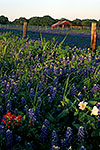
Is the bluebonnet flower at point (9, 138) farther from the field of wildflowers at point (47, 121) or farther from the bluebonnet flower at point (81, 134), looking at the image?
the bluebonnet flower at point (81, 134)

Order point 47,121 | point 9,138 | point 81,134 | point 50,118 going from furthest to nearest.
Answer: point 50,118 < point 47,121 < point 81,134 < point 9,138

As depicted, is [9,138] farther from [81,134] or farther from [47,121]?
[81,134]

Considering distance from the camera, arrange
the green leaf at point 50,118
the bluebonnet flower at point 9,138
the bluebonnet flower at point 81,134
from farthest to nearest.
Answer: the green leaf at point 50,118 → the bluebonnet flower at point 81,134 → the bluebonnet flower at point 9,138

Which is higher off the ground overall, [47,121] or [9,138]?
[47,121]

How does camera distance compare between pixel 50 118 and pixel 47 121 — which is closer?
pixel 47 121

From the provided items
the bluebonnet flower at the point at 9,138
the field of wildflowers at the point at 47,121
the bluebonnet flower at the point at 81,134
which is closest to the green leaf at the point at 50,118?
the field of wildflowers at the point at 47,121

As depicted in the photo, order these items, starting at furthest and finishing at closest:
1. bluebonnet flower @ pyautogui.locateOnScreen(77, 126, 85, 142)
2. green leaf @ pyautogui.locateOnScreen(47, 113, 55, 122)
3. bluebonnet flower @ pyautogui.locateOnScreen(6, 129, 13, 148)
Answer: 1. green leaf @ pyautogui.locateOnScreen(47, 113, 55, 122)
2. bluebonnet flower @ pyautogui.locateOnScreen(77, 126, 85, 142)
3. bluebonnet flower @ pyautogui.locateOnScreen(6, 129, 13, 148)

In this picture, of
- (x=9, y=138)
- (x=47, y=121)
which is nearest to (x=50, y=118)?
(x=47, y=121)

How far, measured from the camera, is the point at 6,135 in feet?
9.34

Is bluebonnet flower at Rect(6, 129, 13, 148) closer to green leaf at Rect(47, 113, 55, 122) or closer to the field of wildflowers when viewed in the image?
the field of wildflowers

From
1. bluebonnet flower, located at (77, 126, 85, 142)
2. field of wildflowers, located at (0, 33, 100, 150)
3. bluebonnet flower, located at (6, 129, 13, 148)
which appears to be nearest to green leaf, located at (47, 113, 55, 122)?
field of wildflowers, located at (0, 33, 100, 150)

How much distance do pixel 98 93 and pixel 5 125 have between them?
2.19m

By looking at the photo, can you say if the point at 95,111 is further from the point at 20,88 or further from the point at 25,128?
the point at 20,88

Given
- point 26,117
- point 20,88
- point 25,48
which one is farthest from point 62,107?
point 25,48
